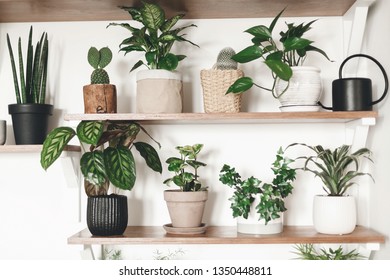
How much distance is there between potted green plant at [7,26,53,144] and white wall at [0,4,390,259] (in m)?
0.11

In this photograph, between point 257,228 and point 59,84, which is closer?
point 257,228

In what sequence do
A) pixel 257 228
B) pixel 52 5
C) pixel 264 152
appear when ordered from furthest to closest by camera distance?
pixel 264 152 → pixel 52 5 → pixel 257 228

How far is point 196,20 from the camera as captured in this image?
1815mm

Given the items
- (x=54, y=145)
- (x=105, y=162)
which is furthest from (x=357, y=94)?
(x=54, y=145)

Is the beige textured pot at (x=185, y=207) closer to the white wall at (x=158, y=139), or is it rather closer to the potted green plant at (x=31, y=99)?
the white wall at (x=158, y=139)

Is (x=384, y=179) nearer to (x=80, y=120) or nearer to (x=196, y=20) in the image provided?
(x=196, y=20)

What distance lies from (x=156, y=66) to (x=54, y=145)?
15.4 inches

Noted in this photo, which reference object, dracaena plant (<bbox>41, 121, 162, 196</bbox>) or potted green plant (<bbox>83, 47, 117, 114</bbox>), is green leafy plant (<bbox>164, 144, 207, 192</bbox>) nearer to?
dracaena plant (<bbox>41, 121, 162, 196</bbox>)

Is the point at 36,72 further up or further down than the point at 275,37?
further down

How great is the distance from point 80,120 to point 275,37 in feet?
2.38

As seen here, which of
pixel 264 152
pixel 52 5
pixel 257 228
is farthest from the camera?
pixel 264 152

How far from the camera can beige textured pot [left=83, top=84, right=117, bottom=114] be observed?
5.24 feet

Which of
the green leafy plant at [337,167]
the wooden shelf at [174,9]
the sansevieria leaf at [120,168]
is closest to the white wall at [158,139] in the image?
the wooden shelf at [174,9]

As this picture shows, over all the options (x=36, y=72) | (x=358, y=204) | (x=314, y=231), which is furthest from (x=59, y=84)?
(x=358, y=204)
